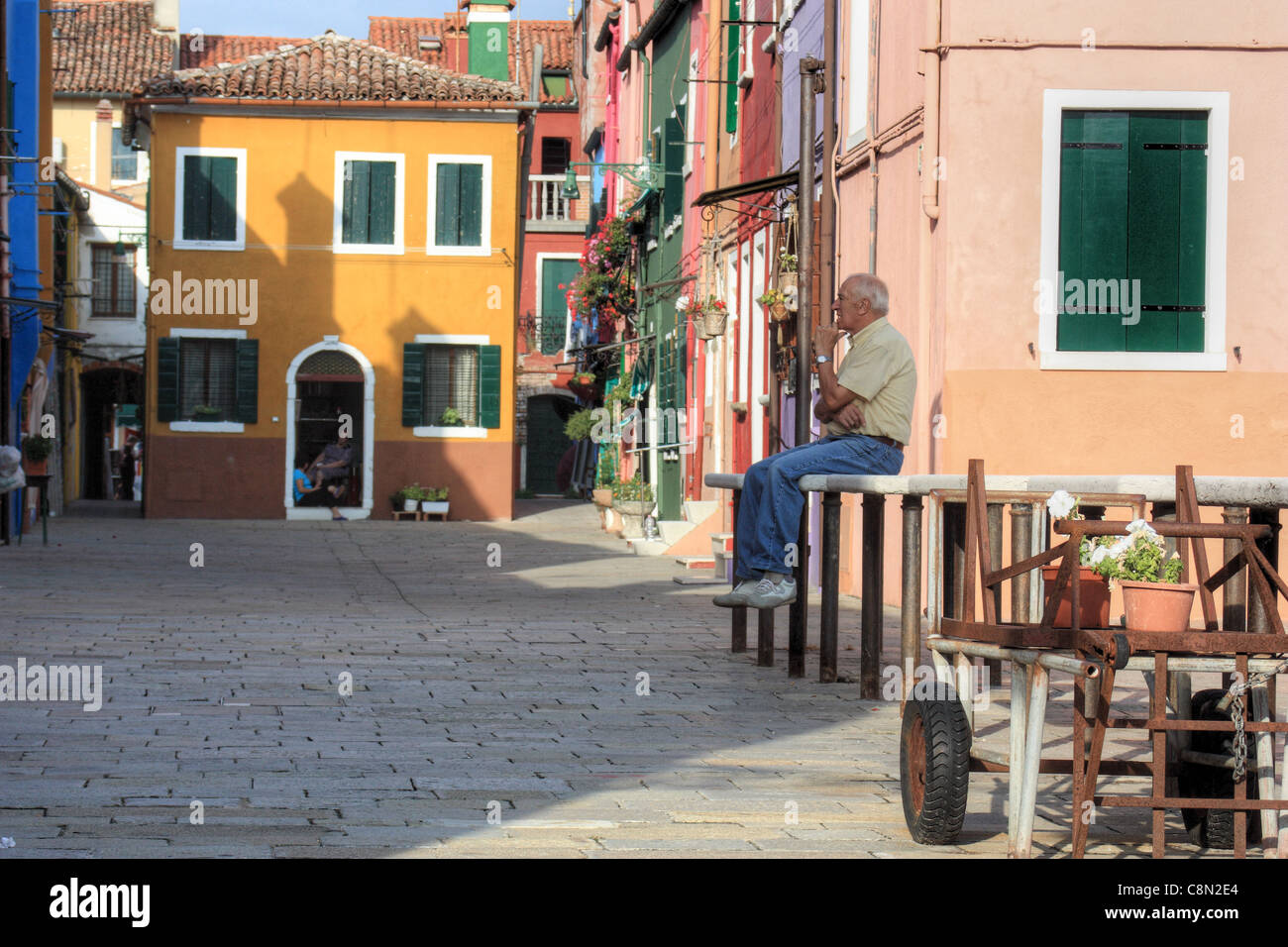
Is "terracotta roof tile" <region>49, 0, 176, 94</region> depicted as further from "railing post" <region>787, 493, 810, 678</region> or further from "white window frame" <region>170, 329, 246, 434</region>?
"railing post" <region>787, 493, 810, 678</region>

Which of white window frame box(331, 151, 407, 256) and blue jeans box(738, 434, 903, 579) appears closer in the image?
blue jeans box(738, 434, 903, 579)

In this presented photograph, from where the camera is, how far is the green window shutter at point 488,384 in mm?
30828

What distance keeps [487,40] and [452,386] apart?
9116 millimetres

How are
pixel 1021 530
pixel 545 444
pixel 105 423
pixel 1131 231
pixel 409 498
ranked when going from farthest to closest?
1. pixel 545 444
2. pixel 105 423
3. pixel 409 498
4. pixel 1131 231
5. pixel 1021 530

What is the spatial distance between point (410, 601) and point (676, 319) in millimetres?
12608

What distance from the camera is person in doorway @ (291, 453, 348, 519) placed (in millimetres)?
30453

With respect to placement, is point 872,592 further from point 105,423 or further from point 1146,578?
point 105,423

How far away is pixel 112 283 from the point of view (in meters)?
42.3

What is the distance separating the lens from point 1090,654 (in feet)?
15.1

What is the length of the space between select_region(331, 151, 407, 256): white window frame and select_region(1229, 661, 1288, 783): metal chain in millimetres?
27144

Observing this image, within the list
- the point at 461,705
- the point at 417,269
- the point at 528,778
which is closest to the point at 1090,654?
the point at 528,778

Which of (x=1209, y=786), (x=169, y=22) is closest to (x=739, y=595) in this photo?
(x=1209, y=786)

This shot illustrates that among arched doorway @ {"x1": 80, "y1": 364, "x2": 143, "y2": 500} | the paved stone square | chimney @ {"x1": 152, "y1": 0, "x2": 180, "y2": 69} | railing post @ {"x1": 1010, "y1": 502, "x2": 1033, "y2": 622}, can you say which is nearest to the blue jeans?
the paved stone square
